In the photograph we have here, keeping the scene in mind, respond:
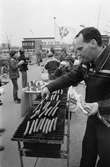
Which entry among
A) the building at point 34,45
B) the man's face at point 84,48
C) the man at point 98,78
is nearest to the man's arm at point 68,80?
the man at point 98,78

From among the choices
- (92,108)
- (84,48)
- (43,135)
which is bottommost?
(43,135)

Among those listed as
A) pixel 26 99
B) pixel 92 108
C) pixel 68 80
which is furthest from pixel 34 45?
pixel 92 108

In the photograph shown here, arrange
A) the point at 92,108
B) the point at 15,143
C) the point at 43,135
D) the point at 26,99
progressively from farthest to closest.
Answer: the point at 26,99 < the point at 15,143 < the point at 43,135 < the point at 92,108

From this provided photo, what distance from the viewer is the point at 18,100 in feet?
18.9

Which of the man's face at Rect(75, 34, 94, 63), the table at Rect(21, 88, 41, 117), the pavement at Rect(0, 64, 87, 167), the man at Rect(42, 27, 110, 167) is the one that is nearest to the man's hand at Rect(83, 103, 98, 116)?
the man at Rect(42, 27, 110, 167)

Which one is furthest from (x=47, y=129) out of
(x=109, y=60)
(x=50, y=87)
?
(x=109, y=60)

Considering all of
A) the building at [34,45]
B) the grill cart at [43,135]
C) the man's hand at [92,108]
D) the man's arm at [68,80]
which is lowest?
the building at [34,45]

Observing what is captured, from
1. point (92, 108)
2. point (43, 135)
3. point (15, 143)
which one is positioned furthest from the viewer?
point (15, 143)

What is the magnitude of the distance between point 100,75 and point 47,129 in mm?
745

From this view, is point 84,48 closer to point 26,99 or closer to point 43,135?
point 43,135

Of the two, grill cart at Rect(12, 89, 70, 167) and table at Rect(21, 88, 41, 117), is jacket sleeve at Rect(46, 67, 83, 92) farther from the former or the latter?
table at Rect(21, 88, 41, 117)

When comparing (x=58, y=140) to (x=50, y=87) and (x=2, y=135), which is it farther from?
(x=2, y=135)

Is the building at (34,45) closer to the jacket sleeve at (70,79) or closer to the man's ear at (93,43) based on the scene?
the jacket sleeve at (70,79)

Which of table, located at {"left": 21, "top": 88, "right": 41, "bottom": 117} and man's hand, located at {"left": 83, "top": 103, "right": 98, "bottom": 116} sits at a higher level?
man's hand, located at {"left": 83, "top": 103, "right": 98, "bottom": 116}
